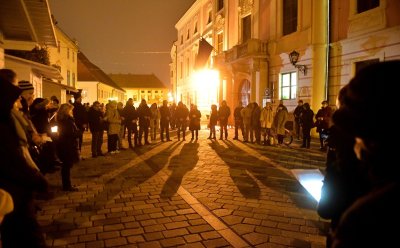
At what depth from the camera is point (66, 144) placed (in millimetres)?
6465

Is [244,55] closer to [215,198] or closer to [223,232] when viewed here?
[215,198]

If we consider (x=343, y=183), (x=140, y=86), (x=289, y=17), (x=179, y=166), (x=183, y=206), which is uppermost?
Answer: (x=140, y=86)

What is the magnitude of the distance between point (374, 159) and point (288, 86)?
17.6m

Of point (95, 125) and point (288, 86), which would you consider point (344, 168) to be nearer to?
point (95, 125)

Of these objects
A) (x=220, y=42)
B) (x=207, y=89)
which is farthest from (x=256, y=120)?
(x=207, y=89)

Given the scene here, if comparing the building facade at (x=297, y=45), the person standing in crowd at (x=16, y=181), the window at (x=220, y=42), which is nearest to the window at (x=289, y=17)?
the building facade at (x=297, y=45)

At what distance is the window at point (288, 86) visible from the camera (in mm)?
17938

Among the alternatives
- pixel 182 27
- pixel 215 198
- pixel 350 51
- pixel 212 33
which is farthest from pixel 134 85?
pixel 215 198

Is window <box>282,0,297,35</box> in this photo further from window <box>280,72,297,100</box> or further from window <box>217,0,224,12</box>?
window <box>217,0,224,12</box>

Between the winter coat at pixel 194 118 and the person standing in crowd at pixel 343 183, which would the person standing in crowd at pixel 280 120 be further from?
the person standing in crowd at pixel 343 183

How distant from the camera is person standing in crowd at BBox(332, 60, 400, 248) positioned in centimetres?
126

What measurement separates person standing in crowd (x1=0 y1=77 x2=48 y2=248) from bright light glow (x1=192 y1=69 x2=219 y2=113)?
23.8 m

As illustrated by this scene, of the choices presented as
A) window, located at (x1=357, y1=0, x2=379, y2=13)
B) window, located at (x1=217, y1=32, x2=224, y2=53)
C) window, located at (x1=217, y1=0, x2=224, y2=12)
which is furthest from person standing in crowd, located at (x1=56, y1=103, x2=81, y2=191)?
window, located at (x1=217, y1=0, x2=224, y2=12)

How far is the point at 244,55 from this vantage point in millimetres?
20750
